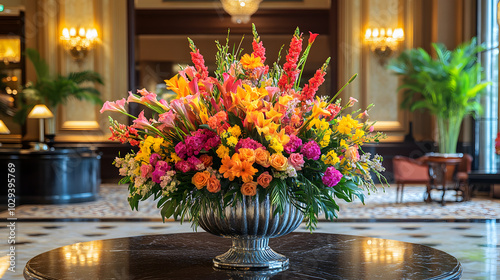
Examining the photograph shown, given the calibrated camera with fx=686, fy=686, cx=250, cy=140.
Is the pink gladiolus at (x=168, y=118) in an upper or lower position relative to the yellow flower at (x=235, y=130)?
upper

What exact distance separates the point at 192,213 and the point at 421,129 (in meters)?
12.4

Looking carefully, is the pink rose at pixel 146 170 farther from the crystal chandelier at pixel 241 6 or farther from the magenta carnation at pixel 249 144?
the crystal chandelier at pixel 241 6

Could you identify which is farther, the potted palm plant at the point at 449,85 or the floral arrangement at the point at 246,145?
the potted palm plant at the point at 449,85

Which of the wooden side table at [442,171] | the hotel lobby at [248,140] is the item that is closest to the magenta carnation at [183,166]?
the hotel lobby at [248,140]

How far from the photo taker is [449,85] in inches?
472

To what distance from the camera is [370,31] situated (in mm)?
13188

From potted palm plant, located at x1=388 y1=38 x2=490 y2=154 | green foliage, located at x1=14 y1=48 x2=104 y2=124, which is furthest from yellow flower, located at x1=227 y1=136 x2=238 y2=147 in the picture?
green foliage, located at x1=14 y1=48 x2=104 y2=124

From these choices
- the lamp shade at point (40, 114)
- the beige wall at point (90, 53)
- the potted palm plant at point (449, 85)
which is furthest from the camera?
the beige wall at point (90, 53)

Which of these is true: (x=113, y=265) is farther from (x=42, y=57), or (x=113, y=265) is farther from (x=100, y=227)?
(x=42, y=57)

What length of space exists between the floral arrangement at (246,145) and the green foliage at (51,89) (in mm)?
10784

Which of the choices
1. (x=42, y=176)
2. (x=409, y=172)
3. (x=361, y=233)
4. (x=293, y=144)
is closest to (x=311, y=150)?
(x=293, y=144)

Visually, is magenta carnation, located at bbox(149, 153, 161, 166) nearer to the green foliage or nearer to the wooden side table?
the wooden side table

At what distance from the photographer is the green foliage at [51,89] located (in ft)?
40.9

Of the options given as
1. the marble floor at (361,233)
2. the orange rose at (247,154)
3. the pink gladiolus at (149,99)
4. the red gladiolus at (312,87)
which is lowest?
the marble floor at (361,233)
